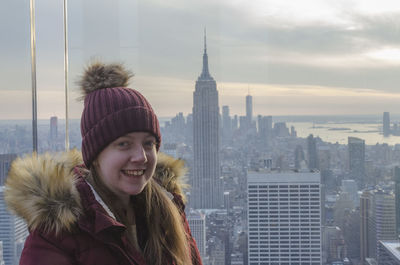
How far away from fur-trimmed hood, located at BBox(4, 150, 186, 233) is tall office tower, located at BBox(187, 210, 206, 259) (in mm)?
1123

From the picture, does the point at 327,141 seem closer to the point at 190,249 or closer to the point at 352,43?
the point at 352,43

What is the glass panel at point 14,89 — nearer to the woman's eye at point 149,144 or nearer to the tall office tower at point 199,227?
the tall office tower at point 199,227

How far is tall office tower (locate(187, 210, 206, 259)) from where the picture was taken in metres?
1.85

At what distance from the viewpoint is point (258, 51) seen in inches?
76.1

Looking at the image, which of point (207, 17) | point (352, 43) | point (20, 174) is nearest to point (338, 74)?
point (352, 43)

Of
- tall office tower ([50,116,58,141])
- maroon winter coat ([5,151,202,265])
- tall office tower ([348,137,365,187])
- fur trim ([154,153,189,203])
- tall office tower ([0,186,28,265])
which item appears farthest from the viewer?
tall office tower ([348,137,365,187])

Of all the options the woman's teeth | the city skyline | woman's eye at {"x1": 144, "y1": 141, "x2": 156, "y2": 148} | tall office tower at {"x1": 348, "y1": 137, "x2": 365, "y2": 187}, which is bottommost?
tall office tower at {"x1": 348, "y1": 137, "x2": 365, "y2": 187}

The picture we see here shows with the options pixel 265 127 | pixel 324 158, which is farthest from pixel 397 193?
pixel 265 127

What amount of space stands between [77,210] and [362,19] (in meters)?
1.66

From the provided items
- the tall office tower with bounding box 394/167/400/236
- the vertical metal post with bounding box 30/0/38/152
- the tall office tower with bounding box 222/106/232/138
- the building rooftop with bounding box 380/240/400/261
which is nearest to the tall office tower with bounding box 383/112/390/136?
the tall office tower with bounding box 394/167/400/236

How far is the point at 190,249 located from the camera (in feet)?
3.31

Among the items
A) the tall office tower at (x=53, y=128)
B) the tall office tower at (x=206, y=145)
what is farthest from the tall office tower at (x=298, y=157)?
the tall office tower at (x=53, y=128)

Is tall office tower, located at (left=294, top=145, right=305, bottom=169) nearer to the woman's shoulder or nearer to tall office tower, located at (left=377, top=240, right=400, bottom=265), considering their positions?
tall office tower, located at (left=377, top=240, right=400, bottom=265)

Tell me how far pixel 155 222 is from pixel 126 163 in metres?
0.20
